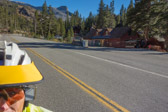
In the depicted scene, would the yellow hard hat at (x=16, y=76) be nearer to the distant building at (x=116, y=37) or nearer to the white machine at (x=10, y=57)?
the white machine at (x=10, y=57)

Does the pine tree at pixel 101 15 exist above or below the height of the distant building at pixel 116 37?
above

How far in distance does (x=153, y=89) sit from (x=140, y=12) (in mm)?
29100

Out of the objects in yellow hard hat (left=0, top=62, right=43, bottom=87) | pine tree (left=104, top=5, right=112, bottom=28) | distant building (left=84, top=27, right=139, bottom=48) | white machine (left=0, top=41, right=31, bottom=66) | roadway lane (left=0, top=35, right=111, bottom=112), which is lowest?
roadway lane (left=0, top=35, right=111, bottom=112)

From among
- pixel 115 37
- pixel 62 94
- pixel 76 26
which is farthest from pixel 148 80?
pixel 76 26

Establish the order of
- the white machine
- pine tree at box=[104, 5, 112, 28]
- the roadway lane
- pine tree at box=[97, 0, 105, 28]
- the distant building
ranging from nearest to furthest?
the white machine, the roadway lane, the distant building, pine tree at box=[104, 5, 112, 28], pine tree at box=[97, 0, 105, 28]

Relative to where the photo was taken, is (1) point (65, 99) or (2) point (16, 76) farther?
(1) point (65, 99)

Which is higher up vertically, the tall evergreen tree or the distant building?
the tall evergreen tree

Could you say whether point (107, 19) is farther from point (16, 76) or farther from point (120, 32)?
point (16, 76)

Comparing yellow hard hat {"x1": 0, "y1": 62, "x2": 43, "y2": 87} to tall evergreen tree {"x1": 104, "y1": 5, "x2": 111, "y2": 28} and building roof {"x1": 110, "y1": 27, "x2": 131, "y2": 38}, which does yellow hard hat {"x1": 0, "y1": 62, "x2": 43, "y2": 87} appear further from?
tall evergreen tree {"x1": 104, "y1": 5, "x2": 111, "y2": 28}

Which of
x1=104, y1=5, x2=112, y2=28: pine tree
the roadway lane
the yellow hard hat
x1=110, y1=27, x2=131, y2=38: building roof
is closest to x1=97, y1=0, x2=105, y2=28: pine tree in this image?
x1=104, y1=5, x2=112, y2=28: pine tree

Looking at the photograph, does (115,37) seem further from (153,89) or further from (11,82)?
(11,82)

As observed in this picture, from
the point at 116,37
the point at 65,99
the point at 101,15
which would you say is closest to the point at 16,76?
A: the point at 65,99

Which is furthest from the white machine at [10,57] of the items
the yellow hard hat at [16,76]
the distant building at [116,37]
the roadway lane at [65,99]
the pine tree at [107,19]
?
the pine tree at [107,19]

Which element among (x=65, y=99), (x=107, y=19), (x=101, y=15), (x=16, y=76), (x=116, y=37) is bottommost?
(x=65, y=99)
